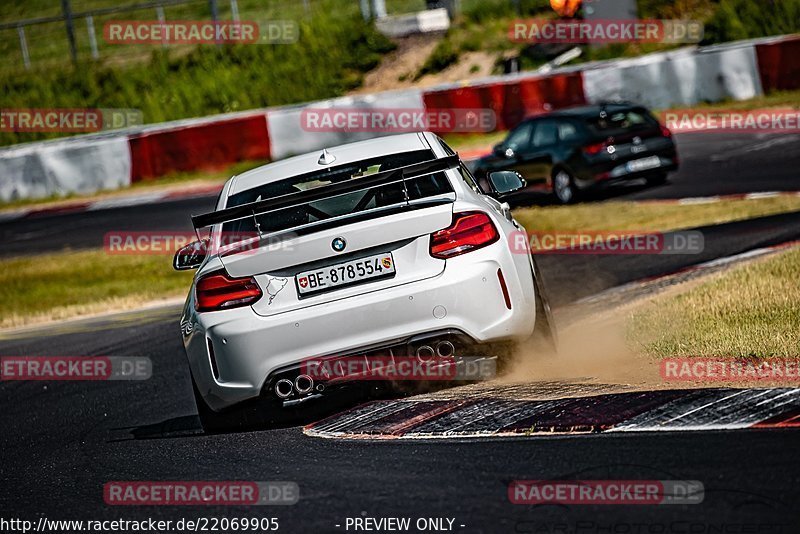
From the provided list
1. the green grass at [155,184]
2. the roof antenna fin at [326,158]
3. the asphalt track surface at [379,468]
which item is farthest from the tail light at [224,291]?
the green grass at [155,184]

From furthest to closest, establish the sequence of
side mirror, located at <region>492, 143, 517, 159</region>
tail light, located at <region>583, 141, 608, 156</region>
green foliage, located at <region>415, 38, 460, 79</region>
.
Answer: green foliage, located at <region>415, 38, 460, 79</region> → side mirror, located at <region>492, 143, 517, 159</region> → tail light, located at <region>583, 141, 608, 156</region>

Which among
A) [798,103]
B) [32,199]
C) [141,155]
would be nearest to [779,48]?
[798,103]

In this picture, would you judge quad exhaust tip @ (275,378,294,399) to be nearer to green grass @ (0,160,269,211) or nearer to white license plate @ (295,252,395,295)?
white license plate @ (295,252,395,295)

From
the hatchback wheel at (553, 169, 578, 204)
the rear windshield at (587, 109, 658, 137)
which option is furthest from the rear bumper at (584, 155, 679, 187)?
the rear windshield at (587, 109, 658, 137)

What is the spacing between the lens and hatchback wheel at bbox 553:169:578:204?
17391 mm

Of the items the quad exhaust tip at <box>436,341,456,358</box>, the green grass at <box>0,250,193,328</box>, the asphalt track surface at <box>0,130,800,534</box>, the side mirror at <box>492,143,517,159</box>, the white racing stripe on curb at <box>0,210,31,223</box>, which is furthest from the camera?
the white racing stripe on curb at <box>0,210,31,223</box>

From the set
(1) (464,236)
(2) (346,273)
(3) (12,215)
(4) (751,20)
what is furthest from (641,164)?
(3) (12,215)

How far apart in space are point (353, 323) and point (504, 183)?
184 centimetres

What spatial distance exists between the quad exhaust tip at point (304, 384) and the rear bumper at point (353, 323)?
0.39ft

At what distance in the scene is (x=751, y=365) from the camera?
6262 mm

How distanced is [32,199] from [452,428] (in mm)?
22235

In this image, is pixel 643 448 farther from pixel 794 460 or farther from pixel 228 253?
pixel 228 253

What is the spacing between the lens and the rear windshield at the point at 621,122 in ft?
56.3

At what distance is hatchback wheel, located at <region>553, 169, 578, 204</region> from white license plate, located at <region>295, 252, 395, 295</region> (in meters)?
11.4
